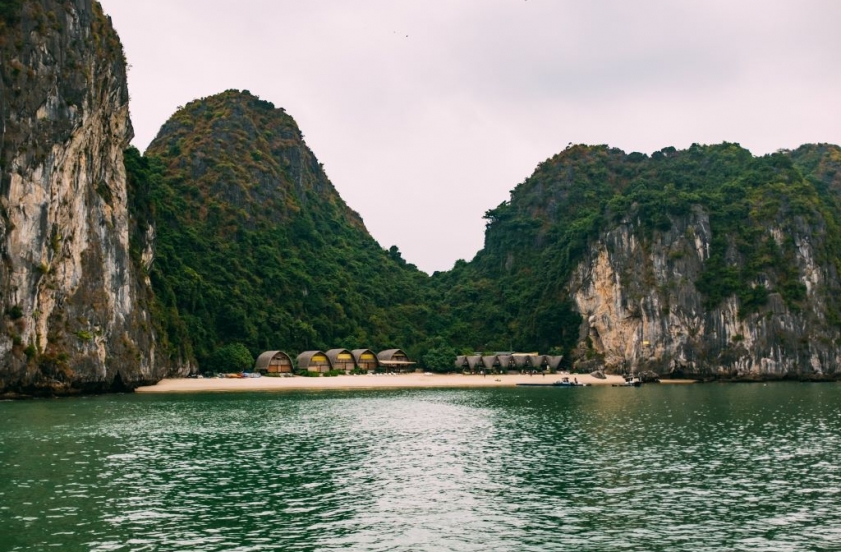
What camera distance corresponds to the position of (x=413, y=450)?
114 ft

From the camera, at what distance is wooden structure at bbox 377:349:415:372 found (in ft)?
391

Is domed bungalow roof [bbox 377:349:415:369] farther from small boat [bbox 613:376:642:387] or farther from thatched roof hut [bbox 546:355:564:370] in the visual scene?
small boat [bbox 613:376:642:387]

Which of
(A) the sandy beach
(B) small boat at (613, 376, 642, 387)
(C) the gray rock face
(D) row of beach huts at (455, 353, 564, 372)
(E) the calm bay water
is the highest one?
(C) the gray rock face

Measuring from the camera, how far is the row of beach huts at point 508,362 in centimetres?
12031

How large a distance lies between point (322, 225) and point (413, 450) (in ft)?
422

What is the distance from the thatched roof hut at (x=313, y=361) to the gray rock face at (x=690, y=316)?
43.0 metres

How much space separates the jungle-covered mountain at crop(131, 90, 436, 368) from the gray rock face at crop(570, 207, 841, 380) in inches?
1355

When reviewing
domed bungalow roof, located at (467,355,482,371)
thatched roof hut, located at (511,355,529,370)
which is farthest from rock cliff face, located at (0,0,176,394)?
thatched roof hut, located at (511,355,529,370)

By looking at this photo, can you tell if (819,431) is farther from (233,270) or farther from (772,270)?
(233,270)

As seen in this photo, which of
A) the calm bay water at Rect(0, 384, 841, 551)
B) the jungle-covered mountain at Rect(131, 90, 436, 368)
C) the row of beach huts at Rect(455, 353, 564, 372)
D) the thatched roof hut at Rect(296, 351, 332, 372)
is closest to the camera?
the calm bay water at Rect(0, 384, 841, 551)

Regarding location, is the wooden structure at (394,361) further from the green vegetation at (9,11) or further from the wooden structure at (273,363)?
the green vegetation at (9,11)

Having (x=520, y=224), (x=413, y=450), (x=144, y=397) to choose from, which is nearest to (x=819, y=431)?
(x=413, y=450)

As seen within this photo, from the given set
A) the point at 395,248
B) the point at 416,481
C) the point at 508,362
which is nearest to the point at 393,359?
the point at 508,362

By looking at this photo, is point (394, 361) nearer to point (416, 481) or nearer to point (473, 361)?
point (473, 361)
